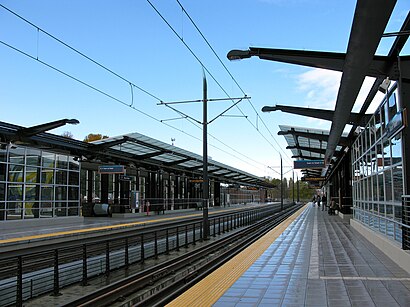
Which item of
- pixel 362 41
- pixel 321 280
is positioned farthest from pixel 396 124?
pixel 321 280

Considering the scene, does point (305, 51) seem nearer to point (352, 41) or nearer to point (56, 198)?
point (352, 41)

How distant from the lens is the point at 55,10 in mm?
10609

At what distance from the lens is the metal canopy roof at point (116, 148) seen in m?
19.0

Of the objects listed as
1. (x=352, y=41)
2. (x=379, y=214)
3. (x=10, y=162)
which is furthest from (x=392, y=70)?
(x=10, y=162)

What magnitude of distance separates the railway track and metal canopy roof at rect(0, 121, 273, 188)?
9816 mm

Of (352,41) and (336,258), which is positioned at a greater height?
(352,41)

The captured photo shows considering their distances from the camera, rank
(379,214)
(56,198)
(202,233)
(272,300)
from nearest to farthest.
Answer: (272,300)
(379,214)
(202,233)
(56,198)

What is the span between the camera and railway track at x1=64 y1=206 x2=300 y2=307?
793 centimetres

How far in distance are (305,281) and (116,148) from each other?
21258 millimetres

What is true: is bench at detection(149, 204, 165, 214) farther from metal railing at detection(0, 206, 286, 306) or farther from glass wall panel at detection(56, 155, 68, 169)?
metal railing at detection(0, 206, 286, 306)

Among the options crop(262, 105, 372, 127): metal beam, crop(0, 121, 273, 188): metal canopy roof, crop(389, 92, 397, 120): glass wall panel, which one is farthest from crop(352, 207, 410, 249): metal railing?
crop(0, 121, 273, 188): metal canopy roof

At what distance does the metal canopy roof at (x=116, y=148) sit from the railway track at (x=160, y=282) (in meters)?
9.82

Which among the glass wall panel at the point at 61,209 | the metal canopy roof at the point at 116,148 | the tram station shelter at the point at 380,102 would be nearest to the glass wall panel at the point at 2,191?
the metal canopy roof at the point at 116,148

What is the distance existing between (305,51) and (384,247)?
17.4 feet
